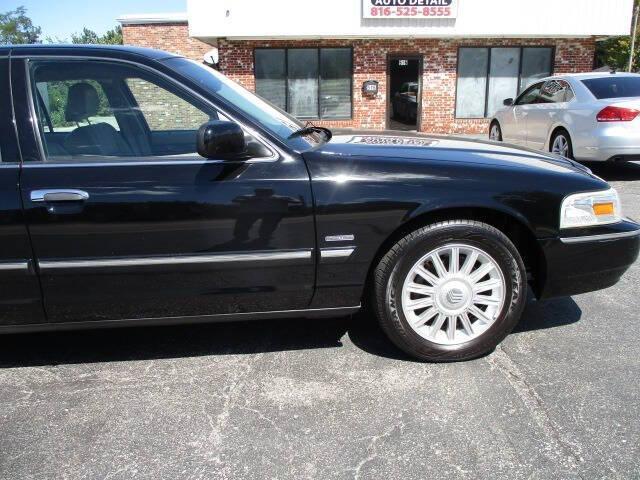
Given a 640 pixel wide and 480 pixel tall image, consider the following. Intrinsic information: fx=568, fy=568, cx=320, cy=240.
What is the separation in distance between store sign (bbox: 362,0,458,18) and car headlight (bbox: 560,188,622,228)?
12939 mm

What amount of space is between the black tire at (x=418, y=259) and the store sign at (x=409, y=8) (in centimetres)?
1326

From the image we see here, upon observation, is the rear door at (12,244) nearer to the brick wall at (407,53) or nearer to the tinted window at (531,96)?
the tinted window at (531,96)

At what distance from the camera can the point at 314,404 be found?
271cm

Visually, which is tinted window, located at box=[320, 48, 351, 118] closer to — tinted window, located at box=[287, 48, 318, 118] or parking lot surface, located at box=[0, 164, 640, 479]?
tinted window, located at box=[287, 48, 318, 118]

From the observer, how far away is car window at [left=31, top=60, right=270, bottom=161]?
2846mm

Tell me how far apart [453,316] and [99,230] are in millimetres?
1859

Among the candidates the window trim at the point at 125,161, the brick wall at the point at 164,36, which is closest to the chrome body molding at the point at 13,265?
the window trim at the point at 125,161

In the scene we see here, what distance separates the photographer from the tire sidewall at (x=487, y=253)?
9.49ft

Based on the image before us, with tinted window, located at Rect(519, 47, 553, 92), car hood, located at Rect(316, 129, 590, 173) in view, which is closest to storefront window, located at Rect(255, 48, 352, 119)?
tinted window, located at Rect(519, 47, 553, 92)

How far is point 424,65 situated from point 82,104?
1438 centimetres

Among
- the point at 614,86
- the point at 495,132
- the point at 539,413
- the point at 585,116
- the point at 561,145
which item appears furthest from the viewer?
the point at 495,132

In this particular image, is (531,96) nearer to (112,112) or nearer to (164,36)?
(112,112)

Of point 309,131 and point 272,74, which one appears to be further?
point 272,74

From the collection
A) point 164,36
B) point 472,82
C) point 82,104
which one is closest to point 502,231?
point 82,104
